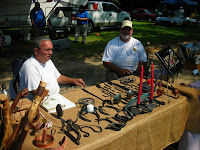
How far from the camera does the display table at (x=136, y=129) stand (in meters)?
1.84

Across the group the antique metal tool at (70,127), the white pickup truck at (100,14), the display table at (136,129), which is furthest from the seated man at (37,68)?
the white pickup truck at (100,14)

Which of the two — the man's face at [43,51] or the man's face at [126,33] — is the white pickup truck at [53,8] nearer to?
the man's face at [126,33]

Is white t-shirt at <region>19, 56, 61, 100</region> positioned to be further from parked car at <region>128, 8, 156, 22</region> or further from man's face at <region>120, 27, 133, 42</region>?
parked car at <region>128, 8, 156, 22</region>

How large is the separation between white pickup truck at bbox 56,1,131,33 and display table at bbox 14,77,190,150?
10.1 m

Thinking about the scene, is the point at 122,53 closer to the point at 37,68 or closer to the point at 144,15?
the point at 37,68

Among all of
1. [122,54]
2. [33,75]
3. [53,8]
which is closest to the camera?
[33,75]

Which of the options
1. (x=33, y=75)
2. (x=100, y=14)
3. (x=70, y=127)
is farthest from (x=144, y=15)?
(x=70, y=127)

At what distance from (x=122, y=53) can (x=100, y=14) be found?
1031 cm

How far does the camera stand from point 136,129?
2127mm

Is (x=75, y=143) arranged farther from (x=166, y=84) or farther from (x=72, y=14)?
(x=72, y=14)

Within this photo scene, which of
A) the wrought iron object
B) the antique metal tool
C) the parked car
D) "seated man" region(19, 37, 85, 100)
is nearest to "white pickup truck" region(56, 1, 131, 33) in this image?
"seated man" region(19, 37, 85, 100)

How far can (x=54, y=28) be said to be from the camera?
9945mm

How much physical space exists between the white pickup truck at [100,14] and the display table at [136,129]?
10.1 meters

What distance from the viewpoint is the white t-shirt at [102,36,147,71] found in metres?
4.30
